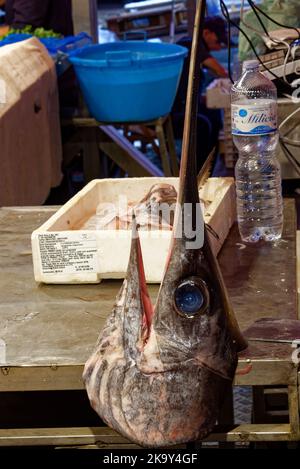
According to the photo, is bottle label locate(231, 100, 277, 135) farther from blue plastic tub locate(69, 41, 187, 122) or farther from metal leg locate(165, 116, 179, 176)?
metal leg locate(165, 116, 179, 176)

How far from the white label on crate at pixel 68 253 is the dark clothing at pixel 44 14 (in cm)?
542

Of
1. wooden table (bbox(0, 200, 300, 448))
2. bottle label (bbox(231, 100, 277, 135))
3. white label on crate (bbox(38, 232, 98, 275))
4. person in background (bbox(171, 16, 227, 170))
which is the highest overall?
bottle label (bbox(231, 100, 277, 135))

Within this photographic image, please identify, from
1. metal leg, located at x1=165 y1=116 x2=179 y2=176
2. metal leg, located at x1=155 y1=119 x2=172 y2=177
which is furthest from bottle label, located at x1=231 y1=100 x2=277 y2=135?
metal leg, located at x1=165 y1=116 x2=179 y2=176

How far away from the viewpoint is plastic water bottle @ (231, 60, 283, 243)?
2.67 metres

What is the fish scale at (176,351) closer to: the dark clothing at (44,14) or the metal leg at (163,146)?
the metal leg at (163,146)

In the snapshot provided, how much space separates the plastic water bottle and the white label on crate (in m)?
0.55

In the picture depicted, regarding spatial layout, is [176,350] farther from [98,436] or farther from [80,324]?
[80,324]

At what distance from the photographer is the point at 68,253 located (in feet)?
7.99

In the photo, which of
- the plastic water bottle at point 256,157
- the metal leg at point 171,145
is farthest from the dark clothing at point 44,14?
the plastic water bottle at point 256,157

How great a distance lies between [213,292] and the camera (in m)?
1.71

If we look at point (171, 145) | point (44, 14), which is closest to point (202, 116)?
point (171, 145)

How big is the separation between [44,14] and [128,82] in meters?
2.20

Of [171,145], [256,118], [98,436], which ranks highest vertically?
[256,118]
